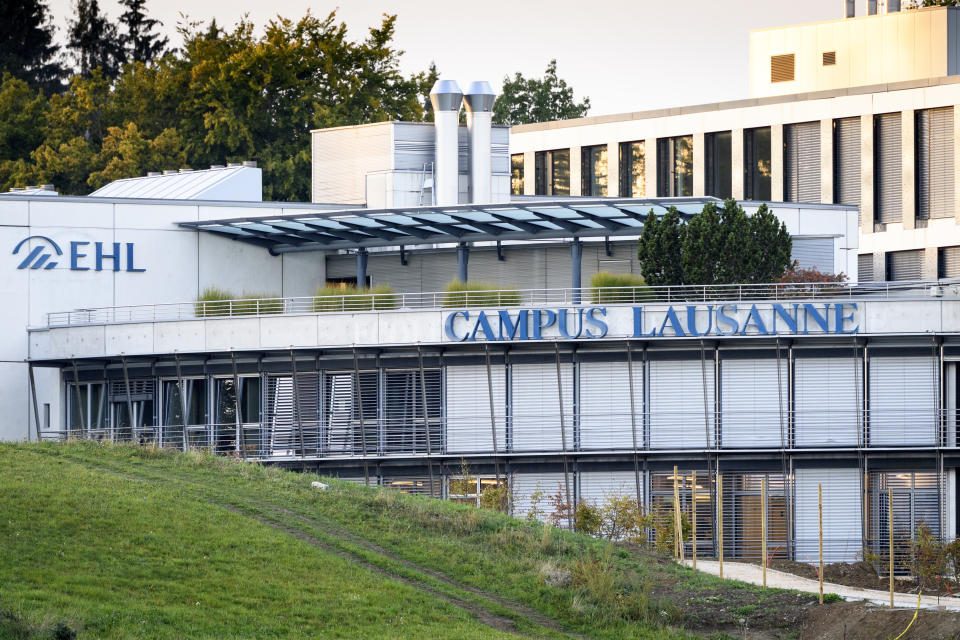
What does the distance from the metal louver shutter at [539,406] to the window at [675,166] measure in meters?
29.7

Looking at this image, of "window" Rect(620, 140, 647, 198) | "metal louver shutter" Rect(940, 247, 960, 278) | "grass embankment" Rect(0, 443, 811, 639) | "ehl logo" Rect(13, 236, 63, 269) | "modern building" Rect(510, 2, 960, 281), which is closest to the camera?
"grass embankment" Rect(0, 443, 811, 639)

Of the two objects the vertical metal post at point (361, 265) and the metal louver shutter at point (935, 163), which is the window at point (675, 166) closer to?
the metal louver shutter at point (935, 163)

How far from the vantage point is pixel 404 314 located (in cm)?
4322

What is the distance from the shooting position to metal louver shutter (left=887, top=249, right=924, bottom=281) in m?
65.1

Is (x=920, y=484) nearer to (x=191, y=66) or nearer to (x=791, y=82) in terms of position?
(x=791, y=82)

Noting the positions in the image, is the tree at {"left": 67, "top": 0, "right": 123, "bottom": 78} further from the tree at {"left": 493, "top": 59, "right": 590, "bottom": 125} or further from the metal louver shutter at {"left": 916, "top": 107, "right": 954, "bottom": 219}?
the metal louver shutter at {"left": 916, "top": 107, "right": 954, "bottom": 219}

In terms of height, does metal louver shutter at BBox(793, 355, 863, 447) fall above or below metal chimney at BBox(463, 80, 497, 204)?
below

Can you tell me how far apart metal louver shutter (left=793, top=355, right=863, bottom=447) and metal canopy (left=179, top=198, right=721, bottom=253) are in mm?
6739

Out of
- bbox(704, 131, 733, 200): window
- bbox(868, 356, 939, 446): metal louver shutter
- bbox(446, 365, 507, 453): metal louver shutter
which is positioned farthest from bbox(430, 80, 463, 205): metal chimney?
bbox(868, 356, 939, 446): metal louver shutter

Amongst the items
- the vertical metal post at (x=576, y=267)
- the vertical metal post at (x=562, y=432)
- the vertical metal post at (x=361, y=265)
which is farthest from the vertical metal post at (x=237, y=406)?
the vertical metal post at (x=576, y=267)

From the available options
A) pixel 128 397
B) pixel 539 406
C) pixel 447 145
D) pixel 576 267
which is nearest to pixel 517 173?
pixel 447 145

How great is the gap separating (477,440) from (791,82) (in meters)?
38.0

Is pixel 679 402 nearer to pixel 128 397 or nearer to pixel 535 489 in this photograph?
pixel 535 489

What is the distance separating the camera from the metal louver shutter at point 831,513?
137 ft
